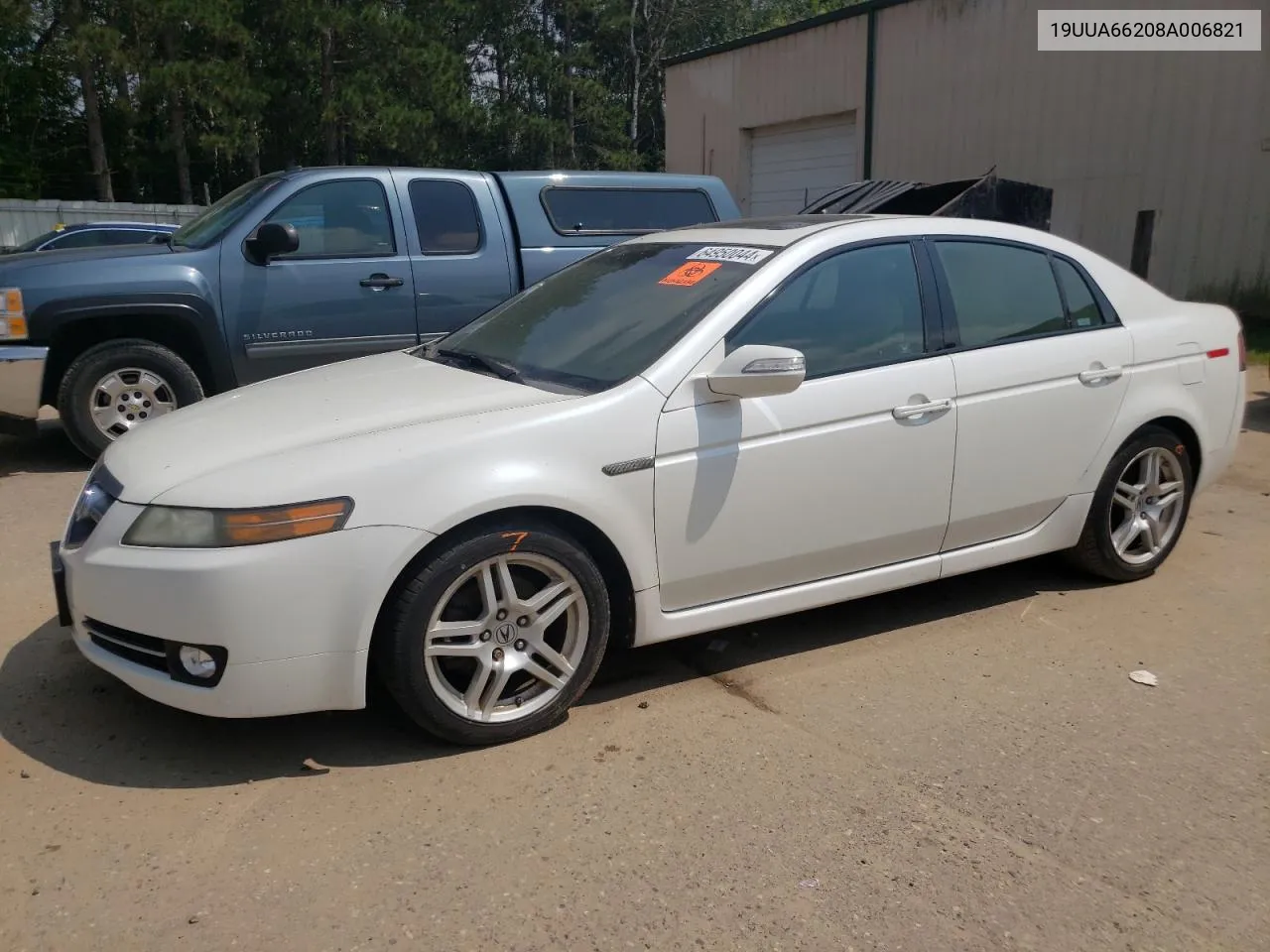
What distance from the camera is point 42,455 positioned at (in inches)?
282

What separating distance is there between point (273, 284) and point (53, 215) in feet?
69.8

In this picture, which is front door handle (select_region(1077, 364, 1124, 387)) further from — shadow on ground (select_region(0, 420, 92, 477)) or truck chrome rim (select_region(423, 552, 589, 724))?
shadow on ground (select_region(0, 420, 92, 477))

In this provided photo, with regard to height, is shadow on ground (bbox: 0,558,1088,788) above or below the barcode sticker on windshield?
below

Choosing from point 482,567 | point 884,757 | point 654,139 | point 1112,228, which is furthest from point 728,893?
point 654,139

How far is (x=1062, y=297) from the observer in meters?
4.40

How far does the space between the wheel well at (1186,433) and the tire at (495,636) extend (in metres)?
2.72

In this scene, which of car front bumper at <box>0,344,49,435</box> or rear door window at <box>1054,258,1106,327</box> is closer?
rear door window at <box>1054,258,1106,327</box>

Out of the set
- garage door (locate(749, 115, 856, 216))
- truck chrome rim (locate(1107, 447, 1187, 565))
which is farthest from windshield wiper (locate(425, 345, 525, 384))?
garage door (locate(749, 115, 856, 216))

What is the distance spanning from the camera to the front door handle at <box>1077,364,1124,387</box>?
427 cm

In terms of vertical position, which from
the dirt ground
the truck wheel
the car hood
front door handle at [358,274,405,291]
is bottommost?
the dirt ground

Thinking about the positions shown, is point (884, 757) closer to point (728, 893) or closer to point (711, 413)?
point (728, 893)

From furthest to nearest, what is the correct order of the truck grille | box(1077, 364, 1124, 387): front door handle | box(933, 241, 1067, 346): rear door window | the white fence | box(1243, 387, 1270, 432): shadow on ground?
the white fence < box(1243, 387, 1270, 432): shadow on ground < box(1077, 364, 1124, 387): front door handle < box(933, 241, 1067, 346): rear door window < the truck grille

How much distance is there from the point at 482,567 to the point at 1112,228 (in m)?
12.8

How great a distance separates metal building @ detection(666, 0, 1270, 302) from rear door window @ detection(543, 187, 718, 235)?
763cm
